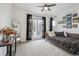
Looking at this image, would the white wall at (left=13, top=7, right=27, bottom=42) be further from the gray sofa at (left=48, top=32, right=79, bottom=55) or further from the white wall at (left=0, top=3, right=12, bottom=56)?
the gray sofa at (left=48, top=32, right=79, bottom=55)

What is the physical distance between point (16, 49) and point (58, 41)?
1062 mm

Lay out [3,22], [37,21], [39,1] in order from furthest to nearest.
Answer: [37,21]
[3,22]
[39,1]

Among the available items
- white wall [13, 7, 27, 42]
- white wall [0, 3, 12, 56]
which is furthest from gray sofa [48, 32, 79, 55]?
white wall [0, 3, 12, 56]

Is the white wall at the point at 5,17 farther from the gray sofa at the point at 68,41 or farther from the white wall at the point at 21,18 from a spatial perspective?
the gray sofa at the point at 68,41

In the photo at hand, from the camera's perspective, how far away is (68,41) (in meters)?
2.32

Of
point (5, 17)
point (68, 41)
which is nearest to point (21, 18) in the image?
point (5, 17)

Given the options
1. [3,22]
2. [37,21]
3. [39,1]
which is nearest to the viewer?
[39,1]

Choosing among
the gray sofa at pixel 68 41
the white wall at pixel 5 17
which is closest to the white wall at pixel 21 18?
the white wall at pixel 5 17

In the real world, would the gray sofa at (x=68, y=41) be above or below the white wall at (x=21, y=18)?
below

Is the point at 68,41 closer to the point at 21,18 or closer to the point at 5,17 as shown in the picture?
the point at 21,18

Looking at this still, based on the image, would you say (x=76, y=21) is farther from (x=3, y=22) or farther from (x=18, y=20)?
(x=3, y=22)

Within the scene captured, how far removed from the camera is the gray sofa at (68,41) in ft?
7.25

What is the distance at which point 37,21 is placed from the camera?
235 cm

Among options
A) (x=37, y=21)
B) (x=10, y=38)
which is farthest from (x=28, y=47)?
(x=37, y=21)
